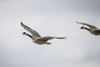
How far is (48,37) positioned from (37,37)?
176 centimetres

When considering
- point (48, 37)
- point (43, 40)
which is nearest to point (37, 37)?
point (43, 40)

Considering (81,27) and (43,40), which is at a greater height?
(81,27)

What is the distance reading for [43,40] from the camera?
16109 mm

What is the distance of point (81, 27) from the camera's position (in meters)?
18.6

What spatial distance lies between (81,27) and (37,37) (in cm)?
318

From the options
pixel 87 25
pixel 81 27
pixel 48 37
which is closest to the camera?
pixel 48 37

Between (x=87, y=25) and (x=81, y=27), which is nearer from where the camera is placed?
(x=87, y=25)

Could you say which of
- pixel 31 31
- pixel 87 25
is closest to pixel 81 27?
pixel 87 25

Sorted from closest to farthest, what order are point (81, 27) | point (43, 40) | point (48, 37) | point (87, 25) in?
point (48, 37), point (43, 40), point (87, 25), point (81, 27)

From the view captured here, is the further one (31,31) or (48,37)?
(31,31)

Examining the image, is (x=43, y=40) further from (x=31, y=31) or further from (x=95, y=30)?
(x=95, y=30)

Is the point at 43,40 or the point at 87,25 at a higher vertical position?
the point at 87,25

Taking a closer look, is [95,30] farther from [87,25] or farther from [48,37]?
[48,37]

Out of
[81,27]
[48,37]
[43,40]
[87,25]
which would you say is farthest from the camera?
[81,27]
